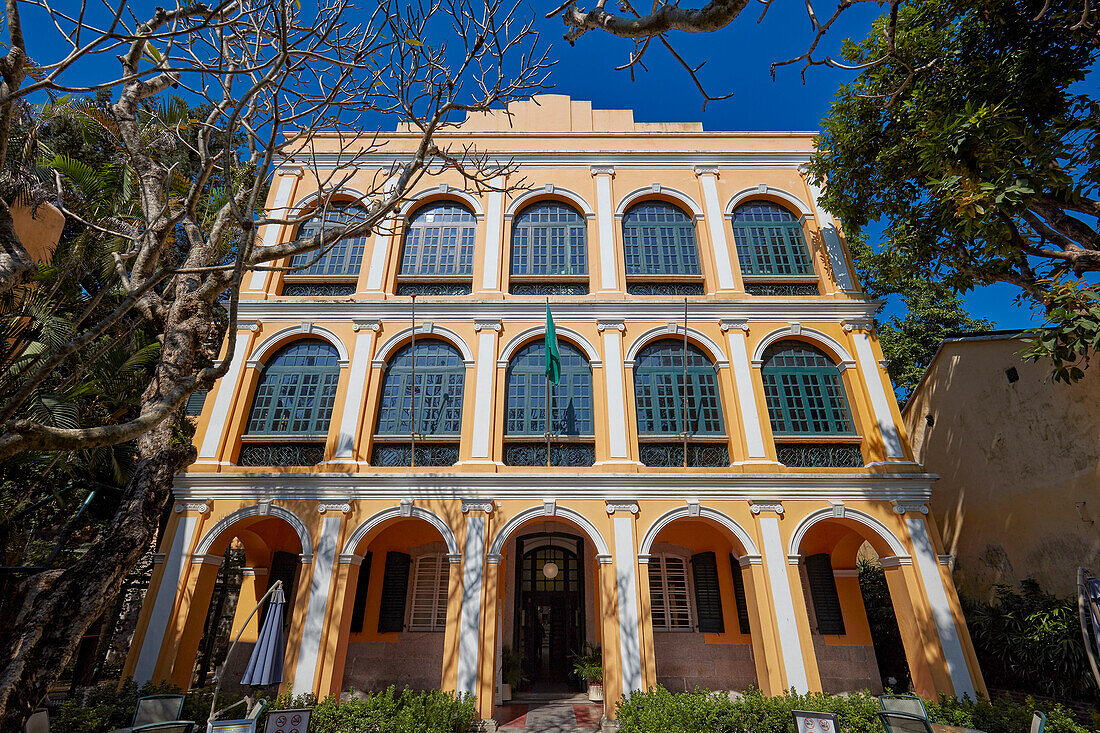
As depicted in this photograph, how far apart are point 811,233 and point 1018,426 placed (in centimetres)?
591

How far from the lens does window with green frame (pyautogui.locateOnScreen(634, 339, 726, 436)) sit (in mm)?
11477

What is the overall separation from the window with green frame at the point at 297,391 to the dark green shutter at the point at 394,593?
11.7ft

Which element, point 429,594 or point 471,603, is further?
point 429,594

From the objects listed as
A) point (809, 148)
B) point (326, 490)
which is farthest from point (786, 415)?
point (326, 490)

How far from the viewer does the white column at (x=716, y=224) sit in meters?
12.7

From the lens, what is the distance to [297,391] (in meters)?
11.8

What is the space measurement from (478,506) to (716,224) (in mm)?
8601

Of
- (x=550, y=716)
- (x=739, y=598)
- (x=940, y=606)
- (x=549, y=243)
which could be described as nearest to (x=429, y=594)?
(x=550, y=716)

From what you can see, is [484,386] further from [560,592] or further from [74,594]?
[74,594]

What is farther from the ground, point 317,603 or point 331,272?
point 331,272

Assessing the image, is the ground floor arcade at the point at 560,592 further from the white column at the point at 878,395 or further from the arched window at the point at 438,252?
the arched window at the point at 438,252

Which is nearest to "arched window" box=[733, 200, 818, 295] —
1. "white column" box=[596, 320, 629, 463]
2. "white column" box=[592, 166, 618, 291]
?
"white column" box=[592, 166, 618, 291]

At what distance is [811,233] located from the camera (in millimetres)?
13312

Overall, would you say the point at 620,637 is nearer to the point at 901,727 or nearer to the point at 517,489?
the point at 517,489
